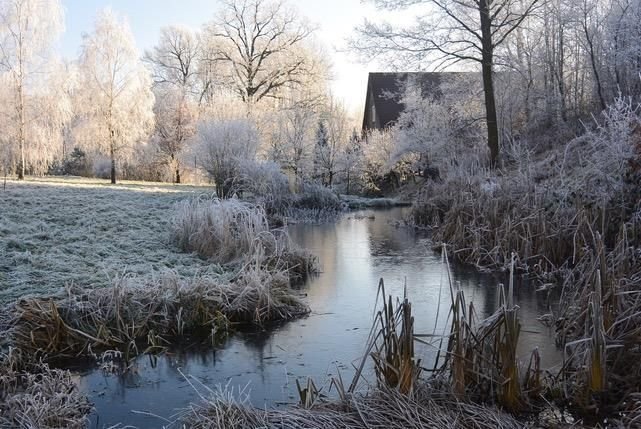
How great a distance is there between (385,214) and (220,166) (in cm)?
597

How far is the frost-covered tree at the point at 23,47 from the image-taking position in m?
22.0

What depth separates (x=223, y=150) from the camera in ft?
65.5

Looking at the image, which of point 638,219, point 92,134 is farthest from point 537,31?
point 92,134

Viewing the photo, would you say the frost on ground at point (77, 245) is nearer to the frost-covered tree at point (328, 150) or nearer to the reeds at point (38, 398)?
the reeds at point (38, 398)

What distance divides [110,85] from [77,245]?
17.2m

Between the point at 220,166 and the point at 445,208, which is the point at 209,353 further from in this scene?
the point at 220,166

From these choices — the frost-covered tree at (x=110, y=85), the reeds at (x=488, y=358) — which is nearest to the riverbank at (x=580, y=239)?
the reeds at (x=488, y=358)

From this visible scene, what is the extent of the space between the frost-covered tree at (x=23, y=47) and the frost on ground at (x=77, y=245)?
7.97 metres

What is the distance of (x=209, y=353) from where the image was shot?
5918 mm

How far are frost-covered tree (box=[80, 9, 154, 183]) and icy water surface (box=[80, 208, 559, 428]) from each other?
57.4 ft

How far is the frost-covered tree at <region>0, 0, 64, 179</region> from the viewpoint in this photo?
72.1 feet

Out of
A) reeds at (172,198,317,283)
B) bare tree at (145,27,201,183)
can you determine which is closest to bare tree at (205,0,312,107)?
bare tree at (145,27,201,183)

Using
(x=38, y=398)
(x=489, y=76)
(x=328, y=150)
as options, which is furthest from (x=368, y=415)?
(x=328, y=150)

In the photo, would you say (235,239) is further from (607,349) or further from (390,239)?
(607,349)
